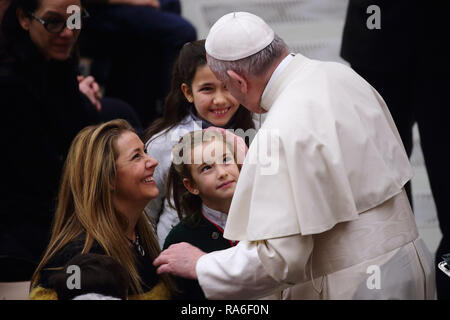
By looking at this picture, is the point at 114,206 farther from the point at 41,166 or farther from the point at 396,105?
the point at 396,105

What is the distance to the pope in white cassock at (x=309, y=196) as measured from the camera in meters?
2.73

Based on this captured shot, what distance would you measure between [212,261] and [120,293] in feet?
1.08

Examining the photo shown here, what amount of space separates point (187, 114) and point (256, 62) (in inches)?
37.7

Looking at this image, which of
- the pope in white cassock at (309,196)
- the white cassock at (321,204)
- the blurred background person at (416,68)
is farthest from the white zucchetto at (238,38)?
the blurred background person at (416,68)

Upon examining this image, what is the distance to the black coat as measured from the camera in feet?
12.0

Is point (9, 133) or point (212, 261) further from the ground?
point (9, 133)

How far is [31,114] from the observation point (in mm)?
3711

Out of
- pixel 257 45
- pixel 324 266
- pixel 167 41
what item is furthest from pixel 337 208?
pixel 167 41

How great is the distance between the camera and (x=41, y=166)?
3746 millimetres

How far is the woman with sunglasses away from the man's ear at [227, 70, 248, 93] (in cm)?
106
